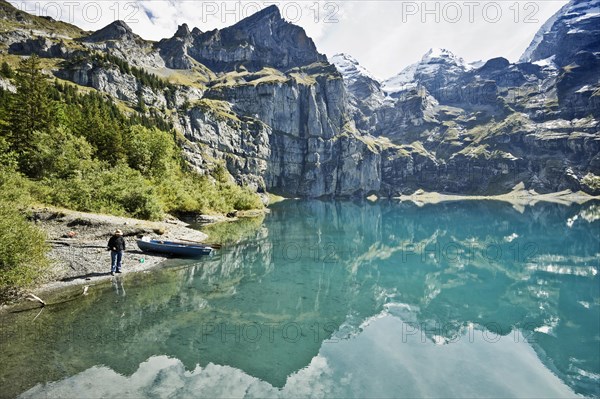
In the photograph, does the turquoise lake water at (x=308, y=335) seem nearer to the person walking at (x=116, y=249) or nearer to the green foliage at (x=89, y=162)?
the person walking at (x=116, y=249)

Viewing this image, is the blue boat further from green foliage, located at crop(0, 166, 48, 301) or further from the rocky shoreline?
green foliage, located at crop(0, 166, 48, 301)

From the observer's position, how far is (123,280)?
26.4 meters

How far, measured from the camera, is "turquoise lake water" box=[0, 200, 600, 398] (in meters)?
14.3

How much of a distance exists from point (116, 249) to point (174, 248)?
7596mm

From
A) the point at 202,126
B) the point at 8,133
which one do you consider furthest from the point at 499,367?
the point at 202,126

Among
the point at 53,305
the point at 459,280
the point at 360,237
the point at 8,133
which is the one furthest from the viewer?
the point at 360,237

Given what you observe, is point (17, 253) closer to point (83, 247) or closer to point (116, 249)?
point (116, 249)

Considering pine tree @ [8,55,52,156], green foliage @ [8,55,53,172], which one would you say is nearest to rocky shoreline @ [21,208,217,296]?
green foliage @ [8,55,53,172]

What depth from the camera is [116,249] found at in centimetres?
2684

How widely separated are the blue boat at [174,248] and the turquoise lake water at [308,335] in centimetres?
127

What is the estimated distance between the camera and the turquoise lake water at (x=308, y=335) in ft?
47.0

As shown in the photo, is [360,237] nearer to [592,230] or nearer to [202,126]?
[592,230]

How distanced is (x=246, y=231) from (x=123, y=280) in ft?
111

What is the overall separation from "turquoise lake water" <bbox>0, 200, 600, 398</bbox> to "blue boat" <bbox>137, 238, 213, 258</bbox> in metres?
1.27
